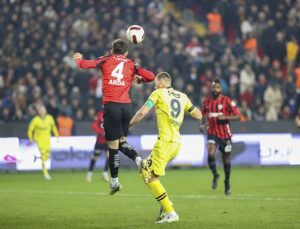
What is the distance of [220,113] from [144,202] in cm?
315

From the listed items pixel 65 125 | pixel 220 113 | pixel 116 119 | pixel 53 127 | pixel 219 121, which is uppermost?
pixel 116 119

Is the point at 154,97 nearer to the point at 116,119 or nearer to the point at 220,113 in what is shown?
the point at 116,119

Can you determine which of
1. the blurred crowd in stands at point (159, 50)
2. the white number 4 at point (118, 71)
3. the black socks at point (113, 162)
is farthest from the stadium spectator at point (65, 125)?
the white number 4 at point (118, 71)

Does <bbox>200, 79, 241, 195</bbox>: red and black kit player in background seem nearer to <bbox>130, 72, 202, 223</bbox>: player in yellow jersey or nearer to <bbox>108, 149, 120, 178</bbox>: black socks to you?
<bbox>108, 149, 120, 178</bbox>: black socks

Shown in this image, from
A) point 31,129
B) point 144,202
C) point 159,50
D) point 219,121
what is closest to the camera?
point 144,202

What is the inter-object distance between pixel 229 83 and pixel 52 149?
6656 millimetres

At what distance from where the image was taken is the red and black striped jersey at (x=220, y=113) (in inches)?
546

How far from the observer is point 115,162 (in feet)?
32.7

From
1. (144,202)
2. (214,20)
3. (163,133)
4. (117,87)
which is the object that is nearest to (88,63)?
(117,87)

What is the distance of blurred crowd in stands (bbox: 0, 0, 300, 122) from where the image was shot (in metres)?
21.6

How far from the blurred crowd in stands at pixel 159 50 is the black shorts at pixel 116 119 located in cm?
1097

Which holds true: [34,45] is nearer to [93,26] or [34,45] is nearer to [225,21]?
[93,26]

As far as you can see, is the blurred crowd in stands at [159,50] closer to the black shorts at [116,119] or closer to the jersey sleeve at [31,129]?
the jersey sleeve at [31,129]

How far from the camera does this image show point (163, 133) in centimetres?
911
